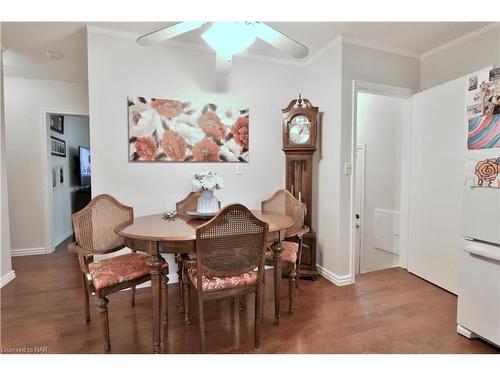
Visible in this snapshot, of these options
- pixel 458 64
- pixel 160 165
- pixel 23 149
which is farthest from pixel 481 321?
pixel 23 149

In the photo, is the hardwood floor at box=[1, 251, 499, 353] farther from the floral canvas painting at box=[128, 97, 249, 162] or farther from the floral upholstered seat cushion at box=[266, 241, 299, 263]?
the floral canvas painting at box=[128, 97, 249, 162]

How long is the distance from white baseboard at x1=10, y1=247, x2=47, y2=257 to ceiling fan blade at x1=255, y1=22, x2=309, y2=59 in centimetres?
408

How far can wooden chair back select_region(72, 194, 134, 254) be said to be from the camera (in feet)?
6.34

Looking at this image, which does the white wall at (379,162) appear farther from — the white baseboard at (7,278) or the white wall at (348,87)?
the white baseboard at (7,278)

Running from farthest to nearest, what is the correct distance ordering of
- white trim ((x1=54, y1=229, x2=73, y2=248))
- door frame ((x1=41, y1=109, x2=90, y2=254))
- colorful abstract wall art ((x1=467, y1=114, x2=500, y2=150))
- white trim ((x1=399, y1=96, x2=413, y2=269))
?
white trim ((x1=54, y1=229, x2=73, y2=248)), door frame ((x1=41, y1=109, x2=90, y2=254)), white trim ((x1=399, y1=96, x2=413, y2=269)), colorful abstract wall art ((x1=467, y1=114, x2=500, y2=150))

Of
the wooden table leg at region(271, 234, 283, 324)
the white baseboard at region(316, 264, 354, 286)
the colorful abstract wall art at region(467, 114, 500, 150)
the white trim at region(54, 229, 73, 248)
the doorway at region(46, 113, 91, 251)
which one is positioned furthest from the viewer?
the white trim at region(54, 229, 73, 248)

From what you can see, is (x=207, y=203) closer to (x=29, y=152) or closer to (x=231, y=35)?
(x=231, y=35)

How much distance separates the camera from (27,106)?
3439 mm

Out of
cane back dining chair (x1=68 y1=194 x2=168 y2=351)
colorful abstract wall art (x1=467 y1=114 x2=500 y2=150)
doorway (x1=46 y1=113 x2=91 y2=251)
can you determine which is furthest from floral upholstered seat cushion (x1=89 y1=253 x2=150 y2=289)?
doorway (x1=46 y1=113 x2=91 y2=251)

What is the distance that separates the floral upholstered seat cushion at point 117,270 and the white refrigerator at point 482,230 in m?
2.13

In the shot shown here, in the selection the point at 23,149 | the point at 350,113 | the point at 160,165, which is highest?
the point at 350,113

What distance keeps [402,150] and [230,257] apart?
2524mm
